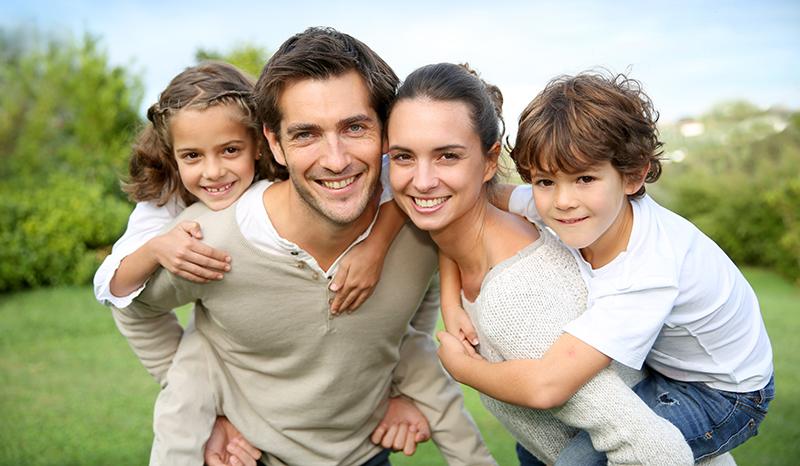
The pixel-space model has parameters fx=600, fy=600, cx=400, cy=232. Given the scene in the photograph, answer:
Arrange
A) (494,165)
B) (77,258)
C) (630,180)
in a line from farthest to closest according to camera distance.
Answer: (77,258), (494,165), (630,180)

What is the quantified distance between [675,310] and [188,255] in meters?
1.90

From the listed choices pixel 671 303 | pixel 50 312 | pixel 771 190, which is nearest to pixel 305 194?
pixel 671 303

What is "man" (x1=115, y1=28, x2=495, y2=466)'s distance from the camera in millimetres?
2484

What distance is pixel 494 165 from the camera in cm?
254

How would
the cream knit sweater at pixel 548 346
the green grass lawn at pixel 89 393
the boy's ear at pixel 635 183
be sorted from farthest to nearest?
the green grass lawn at pixel 89 393
the boy's ear at pixel 635 183
the cream knit sweater at pixel 548 346

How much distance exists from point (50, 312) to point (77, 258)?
5.08 feet

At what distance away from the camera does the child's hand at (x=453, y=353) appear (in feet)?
7.77

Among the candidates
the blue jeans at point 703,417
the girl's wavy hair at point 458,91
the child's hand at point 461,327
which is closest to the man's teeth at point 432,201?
the girl's wavy hair at point 458,91

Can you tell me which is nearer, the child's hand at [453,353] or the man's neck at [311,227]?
the child's hand at [453,353]

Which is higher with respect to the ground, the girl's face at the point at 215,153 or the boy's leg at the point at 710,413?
the girl's face at the point at 215,153

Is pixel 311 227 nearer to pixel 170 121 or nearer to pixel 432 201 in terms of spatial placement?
pixel 432 201

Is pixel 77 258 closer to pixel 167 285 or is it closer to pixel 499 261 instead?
pixel 167 285

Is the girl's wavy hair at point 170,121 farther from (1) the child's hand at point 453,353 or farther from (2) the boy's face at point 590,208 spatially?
(2) the boy's face at point 590,208

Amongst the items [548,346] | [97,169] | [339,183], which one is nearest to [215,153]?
[339,183]
